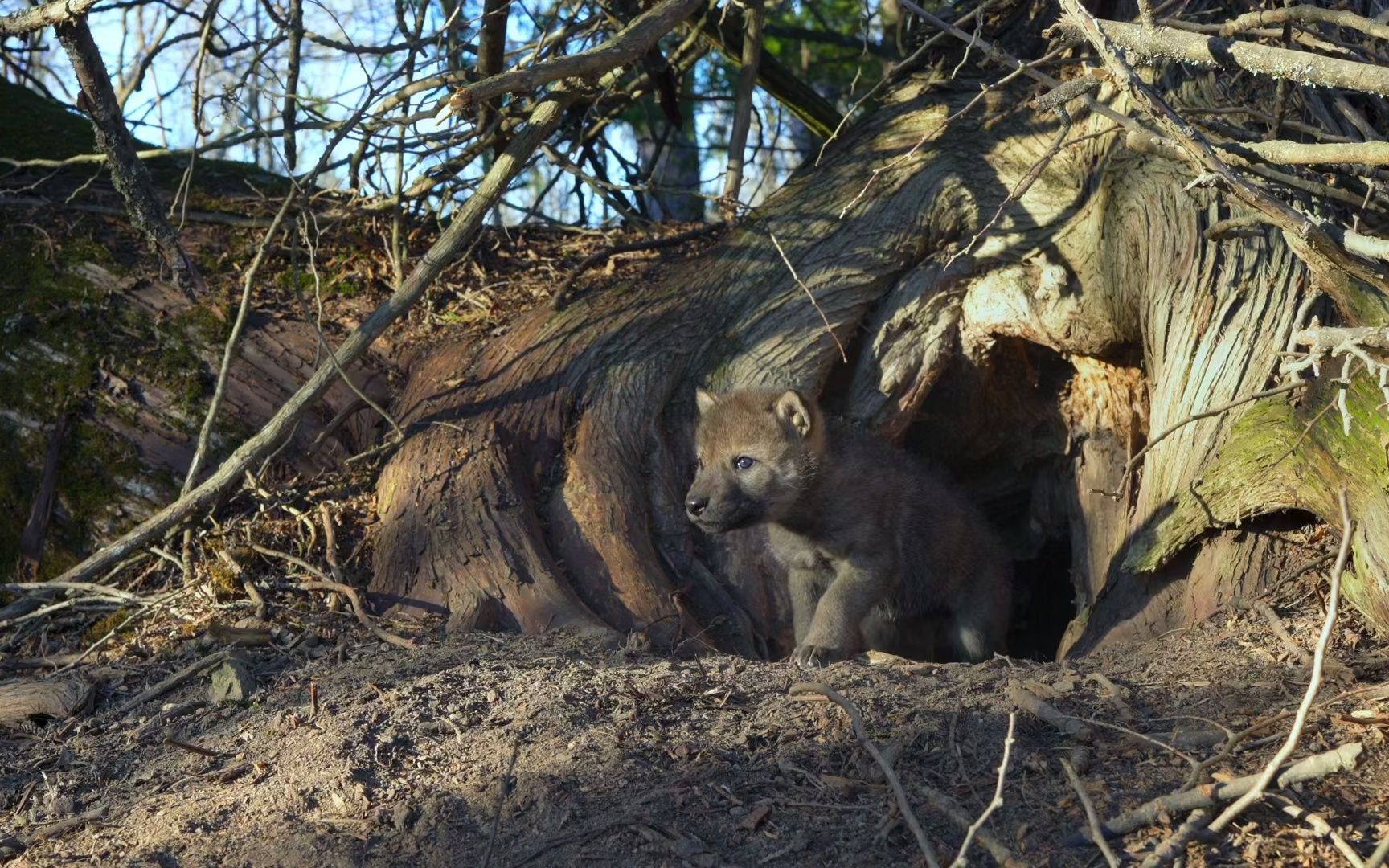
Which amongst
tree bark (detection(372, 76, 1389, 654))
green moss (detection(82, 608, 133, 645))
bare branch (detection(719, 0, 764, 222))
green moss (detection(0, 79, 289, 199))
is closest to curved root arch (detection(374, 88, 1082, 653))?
tree bark (detection(372, 76, 1389, 654))

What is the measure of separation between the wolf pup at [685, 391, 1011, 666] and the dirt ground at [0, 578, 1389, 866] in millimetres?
1300

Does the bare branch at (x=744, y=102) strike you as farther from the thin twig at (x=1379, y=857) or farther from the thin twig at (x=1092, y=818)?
the thin twig at (x=1379, y=857)

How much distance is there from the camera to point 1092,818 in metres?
3.10

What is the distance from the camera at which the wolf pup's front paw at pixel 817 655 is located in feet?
19.0

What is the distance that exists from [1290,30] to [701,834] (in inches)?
145

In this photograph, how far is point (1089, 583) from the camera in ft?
22.4

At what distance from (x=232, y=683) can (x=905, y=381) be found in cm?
397

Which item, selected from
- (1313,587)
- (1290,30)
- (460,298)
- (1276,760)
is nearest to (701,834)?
(1276,760)

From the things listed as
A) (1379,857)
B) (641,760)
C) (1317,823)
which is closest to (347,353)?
(641,760)

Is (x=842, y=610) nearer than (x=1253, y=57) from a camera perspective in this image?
No

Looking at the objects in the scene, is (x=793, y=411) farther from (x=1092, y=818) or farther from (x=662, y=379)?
(x=1092, y=818)

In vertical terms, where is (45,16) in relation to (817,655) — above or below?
above

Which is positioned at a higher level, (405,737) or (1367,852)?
(405,737)

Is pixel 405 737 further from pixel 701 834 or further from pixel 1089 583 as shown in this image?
pixel 1089 583
